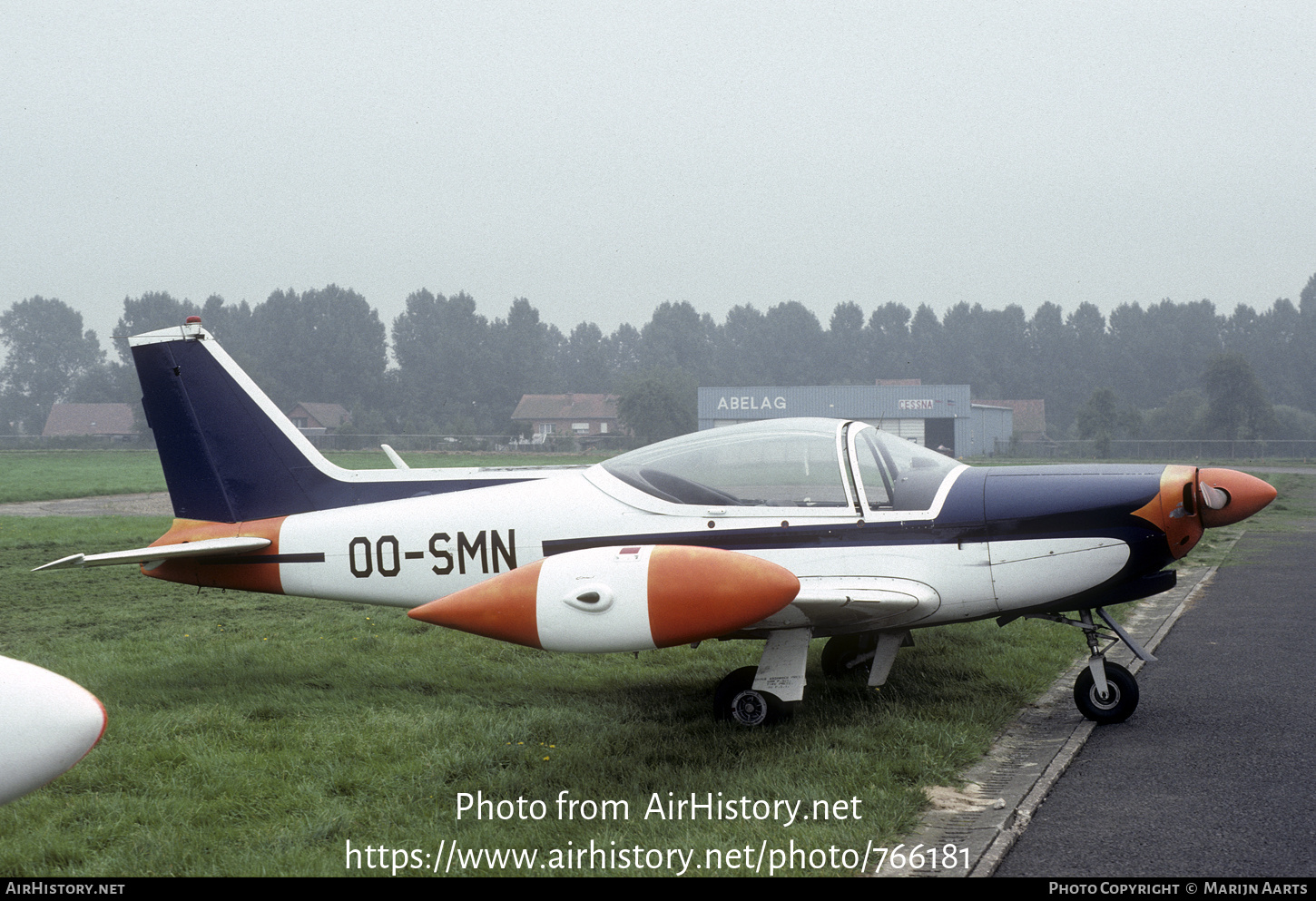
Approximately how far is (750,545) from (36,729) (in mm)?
3895

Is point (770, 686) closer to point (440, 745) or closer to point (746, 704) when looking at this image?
point (746, 704)

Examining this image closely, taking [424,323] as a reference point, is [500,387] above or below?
below

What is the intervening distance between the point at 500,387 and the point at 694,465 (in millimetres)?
108470

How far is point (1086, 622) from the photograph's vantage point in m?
6.24

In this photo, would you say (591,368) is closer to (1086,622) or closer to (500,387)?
(500,387)

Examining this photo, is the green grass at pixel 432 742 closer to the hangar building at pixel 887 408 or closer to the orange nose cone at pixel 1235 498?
the orange nose cone at pixel 1235 498

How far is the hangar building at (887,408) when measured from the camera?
2370 inches

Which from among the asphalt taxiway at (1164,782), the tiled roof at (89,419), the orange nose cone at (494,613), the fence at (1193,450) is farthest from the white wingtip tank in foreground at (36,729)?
the tiled roof at (89,419)

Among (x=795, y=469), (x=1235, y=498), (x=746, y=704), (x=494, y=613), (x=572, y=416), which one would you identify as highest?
(x=795, y=469)

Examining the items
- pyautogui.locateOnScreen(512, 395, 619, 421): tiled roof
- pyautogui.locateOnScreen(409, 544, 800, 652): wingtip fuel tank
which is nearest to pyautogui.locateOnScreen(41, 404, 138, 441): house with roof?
pyautogui.locateOnScreen(512, 395, 619, 421): tiled roof

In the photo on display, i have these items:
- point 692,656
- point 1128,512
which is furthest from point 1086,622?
point 692,656

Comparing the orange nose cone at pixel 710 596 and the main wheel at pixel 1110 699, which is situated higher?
the orange nose cone at pixel 710 596

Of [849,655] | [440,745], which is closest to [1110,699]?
[849,655]

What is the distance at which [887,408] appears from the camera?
2510 inches
